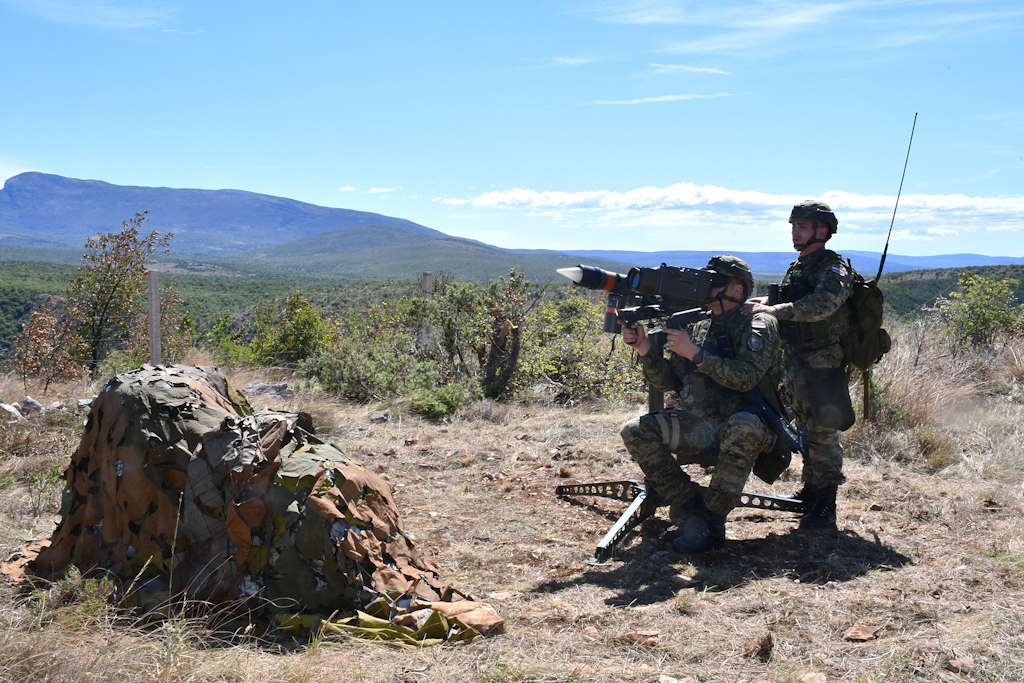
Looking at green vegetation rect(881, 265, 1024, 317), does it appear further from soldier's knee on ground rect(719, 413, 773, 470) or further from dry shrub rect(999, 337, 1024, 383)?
soldier's knee on ground rect(719, 413, 773, 470)

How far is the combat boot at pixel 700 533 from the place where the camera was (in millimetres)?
4309

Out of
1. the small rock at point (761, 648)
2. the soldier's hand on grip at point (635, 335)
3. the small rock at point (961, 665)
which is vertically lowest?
the small rock at point (761, 648)

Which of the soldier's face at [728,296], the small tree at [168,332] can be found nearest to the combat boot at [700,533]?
the soldier's face at [728,296]

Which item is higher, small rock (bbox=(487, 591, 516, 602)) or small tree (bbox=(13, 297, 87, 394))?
small tree (bbox=(13, 297, 87, 394))

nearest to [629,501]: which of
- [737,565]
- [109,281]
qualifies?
[737,565]

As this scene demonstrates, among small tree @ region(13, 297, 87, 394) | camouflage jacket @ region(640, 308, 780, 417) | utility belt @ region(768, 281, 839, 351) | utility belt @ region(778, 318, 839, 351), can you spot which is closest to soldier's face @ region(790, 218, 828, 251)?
utility belt @ region(768, 281, 839, 351)

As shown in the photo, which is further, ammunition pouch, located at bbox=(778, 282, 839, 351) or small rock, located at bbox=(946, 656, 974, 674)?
ammunition pouch, located at bbox=(778, 282, 839, 351)

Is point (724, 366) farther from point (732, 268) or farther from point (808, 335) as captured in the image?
point (808, 335)

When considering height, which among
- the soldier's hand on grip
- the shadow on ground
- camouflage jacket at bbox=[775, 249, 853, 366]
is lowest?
the shadow on ground

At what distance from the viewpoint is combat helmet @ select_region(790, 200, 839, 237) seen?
4730 mm

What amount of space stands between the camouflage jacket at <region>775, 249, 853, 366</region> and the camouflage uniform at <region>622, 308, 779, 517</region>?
0.29 meters

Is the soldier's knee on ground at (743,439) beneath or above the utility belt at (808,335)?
beneath

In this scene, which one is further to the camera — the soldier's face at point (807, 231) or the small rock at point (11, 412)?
the small rock at point (11, 412)

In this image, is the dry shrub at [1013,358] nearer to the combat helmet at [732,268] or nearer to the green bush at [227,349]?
the combat helmet at [732,268]
